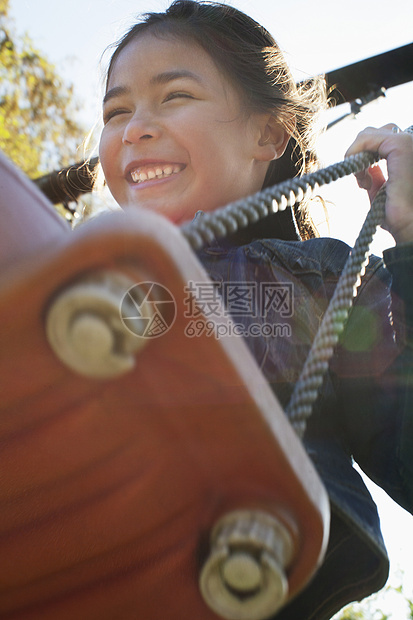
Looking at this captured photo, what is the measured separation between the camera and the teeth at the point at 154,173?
3.67ft

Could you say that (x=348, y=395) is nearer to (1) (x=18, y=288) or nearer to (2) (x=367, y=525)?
(2) (x=367, y=525)

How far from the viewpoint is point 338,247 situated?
1049 mm

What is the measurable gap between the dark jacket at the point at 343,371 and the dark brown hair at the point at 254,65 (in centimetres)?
29

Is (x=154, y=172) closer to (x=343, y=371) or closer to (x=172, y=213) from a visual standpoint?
(x=172, y=213)

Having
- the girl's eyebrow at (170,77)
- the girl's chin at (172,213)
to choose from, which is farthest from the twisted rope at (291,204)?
the girl's eyebrow at (170,77)

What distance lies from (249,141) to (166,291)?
954 millimetres

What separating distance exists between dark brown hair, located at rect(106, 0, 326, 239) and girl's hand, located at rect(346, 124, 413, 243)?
269 mm

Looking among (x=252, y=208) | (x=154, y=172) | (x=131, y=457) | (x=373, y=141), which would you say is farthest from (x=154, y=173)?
(x=131, y=457)

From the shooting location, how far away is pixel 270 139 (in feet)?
4.31

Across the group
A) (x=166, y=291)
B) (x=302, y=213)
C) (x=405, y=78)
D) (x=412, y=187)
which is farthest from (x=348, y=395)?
(x=405, y=78)

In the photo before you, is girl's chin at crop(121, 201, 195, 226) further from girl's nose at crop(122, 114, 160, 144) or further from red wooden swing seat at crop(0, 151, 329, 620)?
red wooden swing seat at crop(0, 151, 329, 620)

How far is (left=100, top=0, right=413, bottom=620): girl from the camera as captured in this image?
768 millimetres

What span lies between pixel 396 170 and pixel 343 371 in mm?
344

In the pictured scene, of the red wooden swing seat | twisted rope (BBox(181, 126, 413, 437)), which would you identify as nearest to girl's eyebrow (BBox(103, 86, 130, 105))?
twisted rope (BBox(181, 126, 413, 437))
